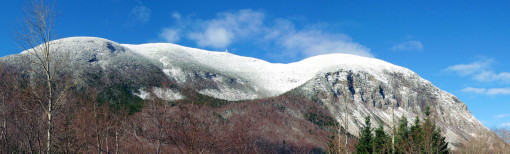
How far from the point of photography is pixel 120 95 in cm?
18438

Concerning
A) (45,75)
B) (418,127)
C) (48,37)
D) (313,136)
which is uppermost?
(48,37)

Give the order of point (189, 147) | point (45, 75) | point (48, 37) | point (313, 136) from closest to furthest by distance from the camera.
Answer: point (48, 37) < point (45, 75) < point (189, 147) < point (313, 136)

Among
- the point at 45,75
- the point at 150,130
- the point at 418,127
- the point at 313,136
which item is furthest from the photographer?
the point at 313,136

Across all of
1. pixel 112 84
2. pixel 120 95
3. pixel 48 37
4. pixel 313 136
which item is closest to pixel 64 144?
pixel 48 37

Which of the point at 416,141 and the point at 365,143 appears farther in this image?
the point at 365,143

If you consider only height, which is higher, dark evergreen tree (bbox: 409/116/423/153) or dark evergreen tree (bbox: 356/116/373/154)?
dark evergreen tree (bbox: 409/116/423/153)

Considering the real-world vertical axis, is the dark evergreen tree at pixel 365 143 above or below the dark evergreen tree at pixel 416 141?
below

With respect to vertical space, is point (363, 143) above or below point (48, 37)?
below

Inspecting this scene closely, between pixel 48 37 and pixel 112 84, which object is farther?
pixel 112 84

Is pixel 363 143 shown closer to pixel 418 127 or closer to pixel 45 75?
pixel 418 127

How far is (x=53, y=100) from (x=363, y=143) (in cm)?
4245

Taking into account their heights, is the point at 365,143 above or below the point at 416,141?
below

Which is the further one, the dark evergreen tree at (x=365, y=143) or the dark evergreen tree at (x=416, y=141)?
the dark evergreen tree at (x=365, y=143)

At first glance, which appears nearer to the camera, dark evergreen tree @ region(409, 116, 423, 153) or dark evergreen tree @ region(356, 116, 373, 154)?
dark evergreen tree @ region(409, 116, 423, 153)
